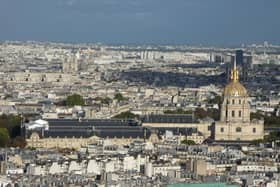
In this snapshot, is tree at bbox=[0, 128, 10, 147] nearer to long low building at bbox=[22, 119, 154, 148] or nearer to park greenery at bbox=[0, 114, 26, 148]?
park greenery at bbox=[0, 114, 26, 148]

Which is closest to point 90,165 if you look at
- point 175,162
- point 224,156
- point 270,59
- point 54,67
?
point 175,162

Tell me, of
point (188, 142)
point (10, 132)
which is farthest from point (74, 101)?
point (188, 142)

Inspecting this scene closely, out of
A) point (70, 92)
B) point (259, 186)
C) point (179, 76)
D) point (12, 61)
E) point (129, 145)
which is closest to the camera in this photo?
point (259, 186)

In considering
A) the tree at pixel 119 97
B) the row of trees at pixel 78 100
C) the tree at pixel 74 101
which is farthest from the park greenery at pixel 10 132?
the tree at pixel 119 97

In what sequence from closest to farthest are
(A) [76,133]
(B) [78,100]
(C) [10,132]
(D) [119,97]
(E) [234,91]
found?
(A) [76,133]
(C) [10,132]
(E) [234,91]
(B) [78,100]
(D) [119,97]

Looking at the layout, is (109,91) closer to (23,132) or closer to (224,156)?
(23,132)

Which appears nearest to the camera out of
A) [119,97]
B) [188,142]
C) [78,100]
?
[188,142]

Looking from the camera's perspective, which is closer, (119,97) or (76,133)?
(76,133)

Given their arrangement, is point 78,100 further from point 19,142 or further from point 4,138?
point 19,142

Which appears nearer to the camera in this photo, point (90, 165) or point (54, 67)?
point (90, 165)
